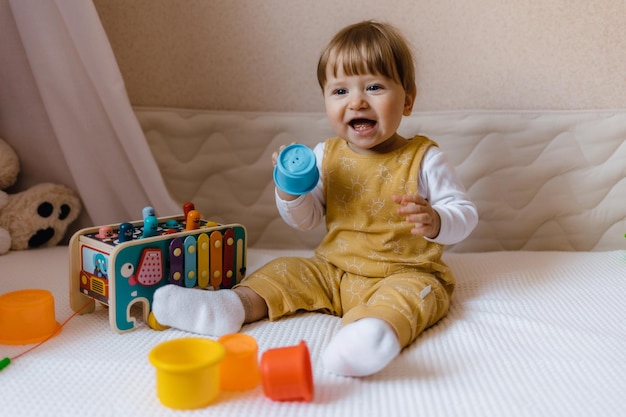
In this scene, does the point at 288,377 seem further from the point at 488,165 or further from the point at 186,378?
the point at 488,165

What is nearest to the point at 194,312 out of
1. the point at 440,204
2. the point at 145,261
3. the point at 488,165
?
the point at 145,261

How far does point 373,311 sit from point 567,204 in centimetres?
78

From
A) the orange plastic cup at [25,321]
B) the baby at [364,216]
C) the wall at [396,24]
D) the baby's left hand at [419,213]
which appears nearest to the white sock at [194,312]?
the baby at [364,216]

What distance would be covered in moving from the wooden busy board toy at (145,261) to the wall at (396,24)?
50 cm

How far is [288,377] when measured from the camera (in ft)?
2.43

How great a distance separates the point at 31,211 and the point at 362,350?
3.05 ft

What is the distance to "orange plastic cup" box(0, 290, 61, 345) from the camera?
92cm

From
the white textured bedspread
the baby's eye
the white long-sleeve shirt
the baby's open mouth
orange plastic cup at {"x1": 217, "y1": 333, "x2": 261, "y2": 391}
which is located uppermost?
the baby's eye

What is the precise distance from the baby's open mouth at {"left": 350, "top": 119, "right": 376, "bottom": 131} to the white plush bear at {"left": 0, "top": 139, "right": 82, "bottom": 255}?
739mm

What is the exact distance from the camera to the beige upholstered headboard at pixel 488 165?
1.45 m

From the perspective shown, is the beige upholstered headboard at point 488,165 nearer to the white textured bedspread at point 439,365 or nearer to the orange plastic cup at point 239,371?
the white textured bedspread at point 439,365

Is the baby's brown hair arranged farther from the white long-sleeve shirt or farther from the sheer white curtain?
the sheer white curtain

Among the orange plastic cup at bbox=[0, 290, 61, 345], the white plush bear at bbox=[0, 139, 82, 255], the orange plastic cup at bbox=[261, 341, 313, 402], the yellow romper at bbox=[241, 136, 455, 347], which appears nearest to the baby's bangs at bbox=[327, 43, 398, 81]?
the yellow romper at bbox=[241, 136, 455, 347]

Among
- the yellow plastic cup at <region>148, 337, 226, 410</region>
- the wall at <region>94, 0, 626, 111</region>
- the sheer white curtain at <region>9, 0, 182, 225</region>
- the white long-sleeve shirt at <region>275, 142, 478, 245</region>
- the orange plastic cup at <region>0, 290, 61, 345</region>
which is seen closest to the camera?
the yellow plastic cup at <region>148, 337, 226, 410</region>
